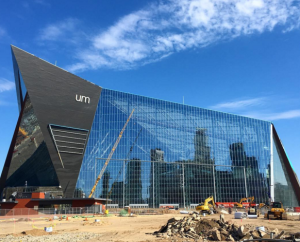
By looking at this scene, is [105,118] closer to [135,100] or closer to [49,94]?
[135,100]

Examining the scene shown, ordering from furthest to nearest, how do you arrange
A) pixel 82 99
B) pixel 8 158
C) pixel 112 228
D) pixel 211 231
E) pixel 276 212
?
pixel 8 158 < pixel 82 99 < pixel 276 212 < pixel 112 228 < pixel 211 231

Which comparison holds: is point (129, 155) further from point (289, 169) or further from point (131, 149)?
point (289, 169)

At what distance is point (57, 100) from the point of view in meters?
83.2

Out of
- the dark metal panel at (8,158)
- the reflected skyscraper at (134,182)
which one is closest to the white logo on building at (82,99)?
the dark metal panel at (8,158)

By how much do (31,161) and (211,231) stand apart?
65918 millimetres

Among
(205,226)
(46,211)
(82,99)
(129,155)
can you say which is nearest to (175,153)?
(129,155)

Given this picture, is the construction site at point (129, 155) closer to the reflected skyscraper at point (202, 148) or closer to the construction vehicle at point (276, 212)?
the reflected skyscraper at point (202, 148)

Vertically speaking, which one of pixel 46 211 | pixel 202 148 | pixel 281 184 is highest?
pixel 202 148

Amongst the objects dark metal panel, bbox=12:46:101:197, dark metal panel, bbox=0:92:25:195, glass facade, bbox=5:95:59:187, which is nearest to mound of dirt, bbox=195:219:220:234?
A: dark metal panel, bbox=12:46:101:197

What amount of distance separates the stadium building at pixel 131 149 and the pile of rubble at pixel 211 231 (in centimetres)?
5657

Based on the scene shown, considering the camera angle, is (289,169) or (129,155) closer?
(129,155)

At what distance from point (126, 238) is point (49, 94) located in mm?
62065

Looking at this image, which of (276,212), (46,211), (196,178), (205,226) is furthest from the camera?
(196,178)

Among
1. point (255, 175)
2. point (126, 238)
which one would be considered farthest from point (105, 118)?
point (126, 238)
